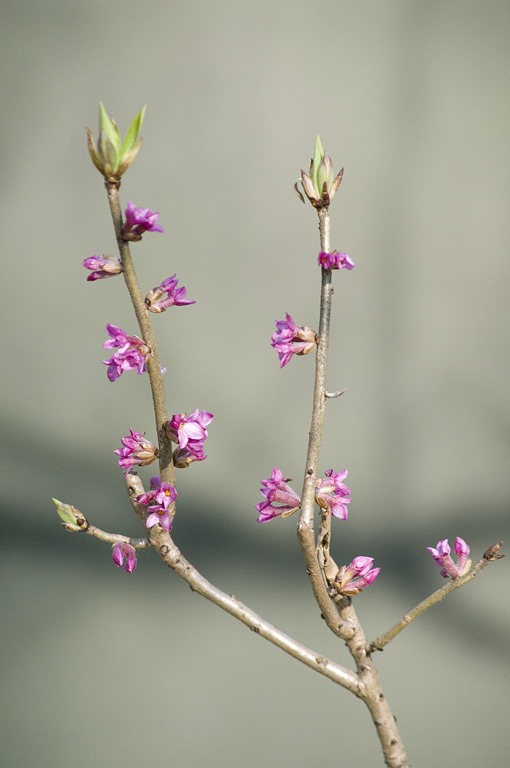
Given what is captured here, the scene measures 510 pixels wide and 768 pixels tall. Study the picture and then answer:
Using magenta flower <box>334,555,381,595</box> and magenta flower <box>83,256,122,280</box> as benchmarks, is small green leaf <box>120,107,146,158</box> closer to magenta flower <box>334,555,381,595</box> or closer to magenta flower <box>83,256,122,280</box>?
magenta flower <box>83,256,122,280</box>

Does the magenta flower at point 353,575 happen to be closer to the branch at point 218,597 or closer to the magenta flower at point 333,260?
the branch at point 218,597

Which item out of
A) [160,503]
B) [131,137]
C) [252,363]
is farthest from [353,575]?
[252,363]

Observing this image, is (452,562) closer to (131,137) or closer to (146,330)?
(146,330)

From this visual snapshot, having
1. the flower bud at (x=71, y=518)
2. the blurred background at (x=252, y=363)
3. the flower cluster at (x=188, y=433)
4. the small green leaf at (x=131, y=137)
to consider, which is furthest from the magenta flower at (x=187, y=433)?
the blurred background at (x=252, y=363)

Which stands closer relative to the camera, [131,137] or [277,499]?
[131,137]

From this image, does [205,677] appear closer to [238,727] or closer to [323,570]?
[238,727]

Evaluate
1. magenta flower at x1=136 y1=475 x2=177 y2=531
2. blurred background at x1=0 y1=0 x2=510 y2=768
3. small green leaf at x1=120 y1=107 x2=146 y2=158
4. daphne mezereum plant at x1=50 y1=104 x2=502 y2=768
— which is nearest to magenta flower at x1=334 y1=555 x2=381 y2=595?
daphne mezereum plant at x1=50 y1=104 x2=502 y2=768
